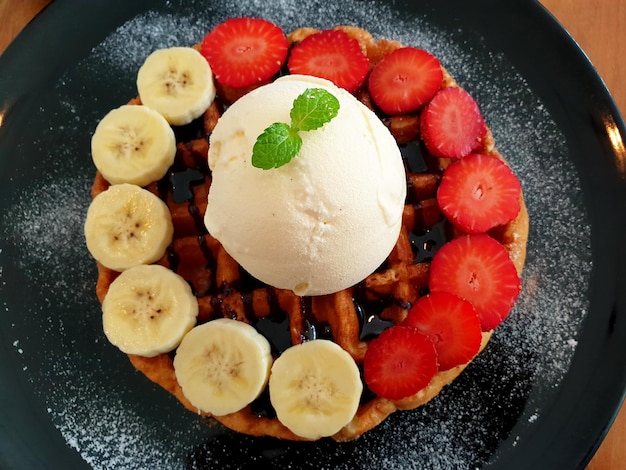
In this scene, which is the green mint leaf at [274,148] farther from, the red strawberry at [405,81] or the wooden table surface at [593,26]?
the wooden table surface at [593,26]

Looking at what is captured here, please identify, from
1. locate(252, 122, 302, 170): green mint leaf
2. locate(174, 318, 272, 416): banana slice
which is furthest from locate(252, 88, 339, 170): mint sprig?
locate(174, 318, 272, 416): banana slice

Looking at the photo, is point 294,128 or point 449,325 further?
point 449,325

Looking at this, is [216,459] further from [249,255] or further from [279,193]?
[279,193]

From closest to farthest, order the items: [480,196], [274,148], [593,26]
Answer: [274,148] < [480,196] < [593,26]

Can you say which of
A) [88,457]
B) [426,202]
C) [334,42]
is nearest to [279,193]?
[426,202]

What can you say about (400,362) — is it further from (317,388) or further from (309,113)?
(309,113)

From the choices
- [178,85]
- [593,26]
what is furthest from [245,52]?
[593,26]

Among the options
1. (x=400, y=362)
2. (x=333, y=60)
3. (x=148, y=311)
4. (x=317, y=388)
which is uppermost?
(x=333, y=60)
